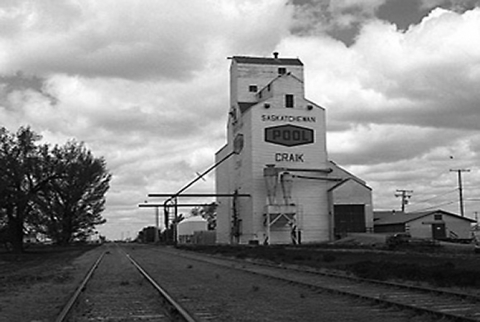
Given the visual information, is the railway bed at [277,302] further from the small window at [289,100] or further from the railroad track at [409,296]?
the small window at [289,100]

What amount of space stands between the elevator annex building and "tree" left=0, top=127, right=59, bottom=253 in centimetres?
2318

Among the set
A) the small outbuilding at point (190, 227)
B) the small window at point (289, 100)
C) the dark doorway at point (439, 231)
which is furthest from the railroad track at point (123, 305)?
the small outbuilding at point (190, 227)

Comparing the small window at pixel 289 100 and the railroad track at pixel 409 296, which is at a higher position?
the small window at pixel 289 100

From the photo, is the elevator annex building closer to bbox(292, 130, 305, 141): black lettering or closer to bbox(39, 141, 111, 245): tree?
bbox(292, 130, 305, 141): black lettering

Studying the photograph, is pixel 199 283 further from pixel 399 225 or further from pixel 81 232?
pixel 81 232

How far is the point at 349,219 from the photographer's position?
72438mm

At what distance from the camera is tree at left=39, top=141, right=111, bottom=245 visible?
212 feet

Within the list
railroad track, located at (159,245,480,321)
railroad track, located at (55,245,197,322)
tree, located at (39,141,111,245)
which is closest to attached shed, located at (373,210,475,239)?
tree, located at (39,141,111,245)

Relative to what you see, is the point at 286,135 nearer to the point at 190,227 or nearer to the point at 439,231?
the point at 439,231

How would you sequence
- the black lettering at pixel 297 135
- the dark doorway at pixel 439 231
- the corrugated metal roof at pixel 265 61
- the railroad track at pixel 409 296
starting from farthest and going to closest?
the corrugated metal roof at pixel 265 61, the black lettering at pixel 297 135, the dark doorway at pixel 439 231, the railroad track at pixel 409 296

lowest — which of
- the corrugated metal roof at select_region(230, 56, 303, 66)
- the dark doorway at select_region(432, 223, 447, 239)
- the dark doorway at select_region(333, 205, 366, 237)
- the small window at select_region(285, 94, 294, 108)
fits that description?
the dark doorway at select_region(432, 223, 447, 239)

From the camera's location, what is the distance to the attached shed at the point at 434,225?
7050 centimetres

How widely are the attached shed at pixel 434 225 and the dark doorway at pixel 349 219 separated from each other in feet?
14.5

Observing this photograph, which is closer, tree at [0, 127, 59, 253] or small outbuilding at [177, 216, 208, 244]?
tree at [0, 127, 59, 253]
